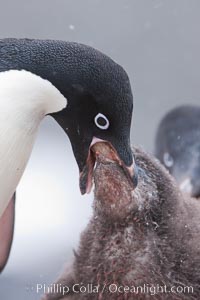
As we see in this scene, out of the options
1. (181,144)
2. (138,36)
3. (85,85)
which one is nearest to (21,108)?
(85,85)

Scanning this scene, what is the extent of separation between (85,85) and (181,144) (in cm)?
67

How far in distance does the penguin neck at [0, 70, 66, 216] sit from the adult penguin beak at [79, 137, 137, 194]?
69mm

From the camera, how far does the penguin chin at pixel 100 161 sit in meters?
1.08

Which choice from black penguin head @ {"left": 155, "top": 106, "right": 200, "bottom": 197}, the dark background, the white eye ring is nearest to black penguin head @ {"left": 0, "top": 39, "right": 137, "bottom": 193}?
the white eye ring

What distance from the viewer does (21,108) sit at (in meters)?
1.06

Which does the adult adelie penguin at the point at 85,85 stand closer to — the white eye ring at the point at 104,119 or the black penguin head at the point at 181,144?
the white eye ring at the point at 104,119

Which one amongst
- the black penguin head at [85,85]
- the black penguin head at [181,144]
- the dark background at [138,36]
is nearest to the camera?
the black penguin head at [85,85]

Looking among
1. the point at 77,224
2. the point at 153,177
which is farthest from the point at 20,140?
the point at 77,224

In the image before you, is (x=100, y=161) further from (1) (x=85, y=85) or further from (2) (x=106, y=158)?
(1) (x=85, y=85)

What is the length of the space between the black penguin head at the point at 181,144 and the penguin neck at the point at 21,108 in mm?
529

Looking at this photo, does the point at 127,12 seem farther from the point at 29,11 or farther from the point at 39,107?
the point at 39,107

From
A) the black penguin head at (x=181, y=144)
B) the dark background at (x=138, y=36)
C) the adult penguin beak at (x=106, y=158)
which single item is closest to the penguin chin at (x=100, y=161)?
the adult penguin beak at (x=106, y=158)

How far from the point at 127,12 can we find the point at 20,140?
2.83 feet

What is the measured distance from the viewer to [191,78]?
1887 millimetres
